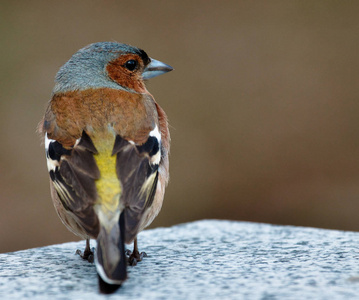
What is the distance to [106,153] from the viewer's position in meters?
2.97

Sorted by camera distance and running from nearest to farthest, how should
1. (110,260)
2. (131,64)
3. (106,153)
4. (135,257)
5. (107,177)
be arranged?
(110,260) < (107,177) < (106,153) < (135,257) < (131,64)

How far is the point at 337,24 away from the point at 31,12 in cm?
432

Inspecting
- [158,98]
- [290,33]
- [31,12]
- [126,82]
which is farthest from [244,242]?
[31,12]

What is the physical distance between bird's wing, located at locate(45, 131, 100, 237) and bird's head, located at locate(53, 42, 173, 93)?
2.37 feet

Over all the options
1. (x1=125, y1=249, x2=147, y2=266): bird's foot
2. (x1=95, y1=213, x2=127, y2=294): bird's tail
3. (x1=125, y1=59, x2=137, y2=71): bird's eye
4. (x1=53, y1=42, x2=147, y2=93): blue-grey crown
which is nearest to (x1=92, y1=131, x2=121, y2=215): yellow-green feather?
(x1=95, y1=213, x2=127, y2=294): bird's tail

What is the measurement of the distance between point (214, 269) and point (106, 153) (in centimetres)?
75

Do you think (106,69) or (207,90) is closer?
(106,69)

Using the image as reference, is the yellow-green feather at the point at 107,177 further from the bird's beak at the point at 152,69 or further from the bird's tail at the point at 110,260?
the bird's beak at the point at 152,69

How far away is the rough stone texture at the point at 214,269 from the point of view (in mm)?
2404

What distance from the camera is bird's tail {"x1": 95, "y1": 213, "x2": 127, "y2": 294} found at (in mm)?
2391

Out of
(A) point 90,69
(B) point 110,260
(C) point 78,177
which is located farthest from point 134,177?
(A) point 90,69

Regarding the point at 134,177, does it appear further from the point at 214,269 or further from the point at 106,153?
the point at 214,269

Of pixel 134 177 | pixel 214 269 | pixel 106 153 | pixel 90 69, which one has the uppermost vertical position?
pixel 90 69

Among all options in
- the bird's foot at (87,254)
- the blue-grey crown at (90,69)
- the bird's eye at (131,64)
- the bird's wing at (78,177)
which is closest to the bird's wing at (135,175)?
the bird's wing at (78,177)
